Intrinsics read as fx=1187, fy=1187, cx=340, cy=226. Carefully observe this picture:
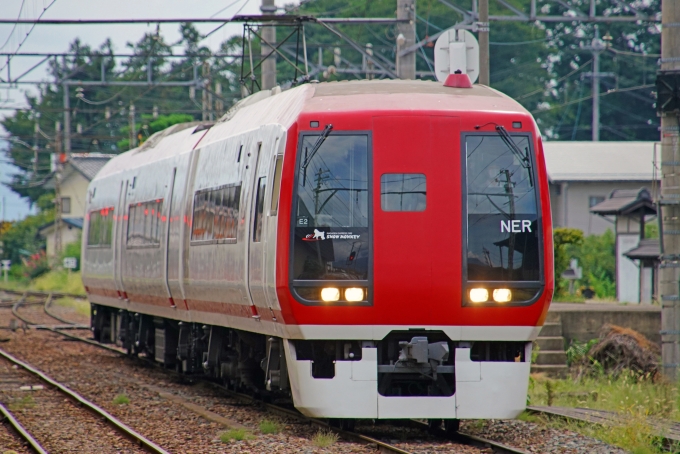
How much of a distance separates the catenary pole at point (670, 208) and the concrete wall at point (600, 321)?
11.5ft

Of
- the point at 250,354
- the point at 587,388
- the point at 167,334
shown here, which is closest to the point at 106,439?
the point at 250,354

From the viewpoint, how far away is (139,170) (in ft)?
58.6

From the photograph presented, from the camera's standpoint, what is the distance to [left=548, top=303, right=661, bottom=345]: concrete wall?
59.9 feet

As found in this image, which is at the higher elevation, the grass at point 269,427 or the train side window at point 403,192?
the train side window at point 403,192

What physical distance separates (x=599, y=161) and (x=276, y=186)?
110 feet

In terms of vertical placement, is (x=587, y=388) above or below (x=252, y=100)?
below

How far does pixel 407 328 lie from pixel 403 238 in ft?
2.39

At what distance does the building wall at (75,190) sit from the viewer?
224 feet

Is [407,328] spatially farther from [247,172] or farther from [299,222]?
[247,172]

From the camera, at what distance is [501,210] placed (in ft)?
31.7

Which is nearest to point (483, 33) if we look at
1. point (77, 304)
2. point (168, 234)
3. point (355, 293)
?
point (168, 234)

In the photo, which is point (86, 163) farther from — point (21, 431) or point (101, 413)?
point (21, 431)

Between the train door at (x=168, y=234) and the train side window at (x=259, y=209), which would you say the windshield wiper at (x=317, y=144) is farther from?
the train door at (x=168, y=234)

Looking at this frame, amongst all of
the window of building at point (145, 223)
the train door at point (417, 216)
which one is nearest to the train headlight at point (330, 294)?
the train door at point (417, 216)
